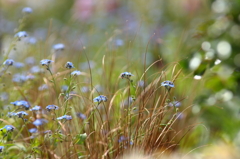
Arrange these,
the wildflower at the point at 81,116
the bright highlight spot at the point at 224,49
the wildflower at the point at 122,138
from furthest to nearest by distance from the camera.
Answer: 1. the bright highlight spot at the point at 224,49
2. the wildflower at the point at 81,116
3. the wildflower at the point at 122,138

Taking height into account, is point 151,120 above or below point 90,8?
below

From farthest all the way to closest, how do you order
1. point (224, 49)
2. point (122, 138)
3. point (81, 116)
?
1. point (224, 49)
2. point (81, 116)
3. point (122, 138)

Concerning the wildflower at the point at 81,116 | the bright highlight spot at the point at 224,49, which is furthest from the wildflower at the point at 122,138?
the bright highlight spot at the point at 224,49

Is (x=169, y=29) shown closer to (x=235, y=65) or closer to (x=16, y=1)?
(x=235, y=65)

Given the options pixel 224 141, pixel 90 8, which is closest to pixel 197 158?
pixel 224 141

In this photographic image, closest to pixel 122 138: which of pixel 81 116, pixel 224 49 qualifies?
pixel 81 116

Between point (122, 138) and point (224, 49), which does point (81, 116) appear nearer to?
point (122, 138)

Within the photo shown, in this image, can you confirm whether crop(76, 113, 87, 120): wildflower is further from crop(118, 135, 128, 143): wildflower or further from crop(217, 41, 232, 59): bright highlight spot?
crop(217, 41, 232, 59): bright highlight spot

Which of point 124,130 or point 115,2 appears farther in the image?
point 115,2

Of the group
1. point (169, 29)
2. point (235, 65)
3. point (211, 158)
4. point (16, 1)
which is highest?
point (16, 1)

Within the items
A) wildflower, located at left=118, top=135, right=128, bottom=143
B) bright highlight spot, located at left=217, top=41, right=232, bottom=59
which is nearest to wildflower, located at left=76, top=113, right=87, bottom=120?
wildflower, located at left=118, top=135, right=128, bottom=143

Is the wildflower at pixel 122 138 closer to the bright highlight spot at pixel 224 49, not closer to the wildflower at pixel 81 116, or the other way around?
the wildflower at pixel 81 116
